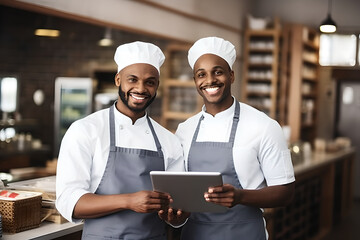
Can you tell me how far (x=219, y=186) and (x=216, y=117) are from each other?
1.73 ft

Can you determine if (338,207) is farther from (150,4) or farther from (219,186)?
(219,186)

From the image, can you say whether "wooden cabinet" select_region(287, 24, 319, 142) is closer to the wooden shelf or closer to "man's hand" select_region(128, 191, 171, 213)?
the wooden shelf

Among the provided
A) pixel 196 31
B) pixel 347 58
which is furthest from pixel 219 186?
pixel 347 58

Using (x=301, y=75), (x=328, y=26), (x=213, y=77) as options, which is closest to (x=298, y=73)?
(x=301, y=75)

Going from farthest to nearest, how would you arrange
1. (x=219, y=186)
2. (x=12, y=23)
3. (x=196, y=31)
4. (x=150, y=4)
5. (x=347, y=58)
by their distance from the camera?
(x=347, y=58) → (x=12, y=23) → (x=196, y=31) → (x=150, y=4) → (x=219, y=186)

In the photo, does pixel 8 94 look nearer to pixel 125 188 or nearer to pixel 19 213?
pixel 19 213

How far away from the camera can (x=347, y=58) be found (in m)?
9.78

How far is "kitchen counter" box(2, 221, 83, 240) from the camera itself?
2.48 meters

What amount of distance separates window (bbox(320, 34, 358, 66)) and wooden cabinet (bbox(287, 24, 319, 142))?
0.56 metres

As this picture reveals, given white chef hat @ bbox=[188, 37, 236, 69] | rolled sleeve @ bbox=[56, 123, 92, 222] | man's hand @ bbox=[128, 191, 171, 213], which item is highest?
white chef hat @ bbox=[188, 37, 236, 69]

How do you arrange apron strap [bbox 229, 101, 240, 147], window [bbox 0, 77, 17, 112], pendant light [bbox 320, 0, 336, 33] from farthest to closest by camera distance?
window [bbox 0, 77, 17, 112]
pendant light [bbox 320, 0, 336, 33]
apron strap [bbox 229, 101, 240, 147]

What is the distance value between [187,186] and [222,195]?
0.15 m

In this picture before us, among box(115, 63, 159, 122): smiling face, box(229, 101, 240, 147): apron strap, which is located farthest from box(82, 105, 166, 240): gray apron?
box(229, 101, 240, 147): apron strap

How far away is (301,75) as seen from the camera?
8656 millimetres
